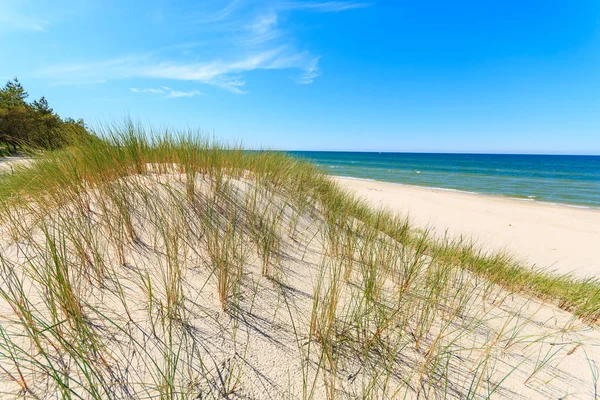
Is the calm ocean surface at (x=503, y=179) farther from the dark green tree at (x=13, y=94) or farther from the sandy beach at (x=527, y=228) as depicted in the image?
the dark green tree at (x=13, y=94)

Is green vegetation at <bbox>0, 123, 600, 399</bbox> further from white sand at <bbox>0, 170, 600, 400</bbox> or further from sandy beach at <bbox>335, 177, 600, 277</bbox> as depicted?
sandy beach at <bbox>335, 177, 600, 277</bbox>

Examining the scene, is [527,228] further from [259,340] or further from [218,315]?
[218,315]

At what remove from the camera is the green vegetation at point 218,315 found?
100 centimetres

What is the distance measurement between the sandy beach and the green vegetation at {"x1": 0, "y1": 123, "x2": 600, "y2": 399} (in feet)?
8.25

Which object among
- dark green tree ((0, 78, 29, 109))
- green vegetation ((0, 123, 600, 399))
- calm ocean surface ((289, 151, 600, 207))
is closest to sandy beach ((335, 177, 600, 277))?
green vegetation ((0, 123, 600, 399))

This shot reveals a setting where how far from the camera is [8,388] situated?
34.2 inches

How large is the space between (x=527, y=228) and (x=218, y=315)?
1018 centimetres

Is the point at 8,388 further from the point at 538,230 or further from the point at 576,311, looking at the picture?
the point at 538,230

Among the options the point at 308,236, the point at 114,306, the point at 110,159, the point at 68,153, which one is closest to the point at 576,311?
the point at 308,236

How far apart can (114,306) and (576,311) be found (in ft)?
13.0

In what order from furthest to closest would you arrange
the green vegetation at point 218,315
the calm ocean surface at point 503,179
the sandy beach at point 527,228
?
the calm ocean surface at point 503,179 → the sandy beach at point 527,228 → the green vegetation at point 218,315

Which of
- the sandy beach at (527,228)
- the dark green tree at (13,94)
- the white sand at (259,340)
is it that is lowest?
the sandy beach at (527,228)

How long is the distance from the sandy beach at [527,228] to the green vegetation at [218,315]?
2.52 meters

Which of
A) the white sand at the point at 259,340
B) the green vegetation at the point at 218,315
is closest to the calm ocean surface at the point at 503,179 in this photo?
the green vegetation at the point at 218,315
